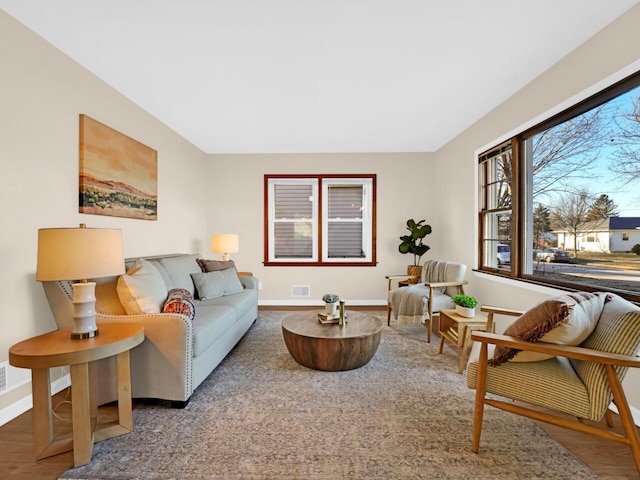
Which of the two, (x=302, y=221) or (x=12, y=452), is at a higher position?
(x=302, y=221)

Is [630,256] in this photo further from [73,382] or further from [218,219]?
[218,219]

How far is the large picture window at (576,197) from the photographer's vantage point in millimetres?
2188

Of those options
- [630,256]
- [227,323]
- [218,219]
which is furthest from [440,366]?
[218,219]

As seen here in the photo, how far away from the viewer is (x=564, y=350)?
1560mm

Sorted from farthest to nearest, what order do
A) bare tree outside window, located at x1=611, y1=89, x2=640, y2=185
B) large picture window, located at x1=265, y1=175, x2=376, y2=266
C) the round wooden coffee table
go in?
large picture window, located at x1=265, y1=175, x2=376, y2=266
the round wooden coffee table
bare tree outside window, located at x1=611, y1=89, x2=640, y2=185

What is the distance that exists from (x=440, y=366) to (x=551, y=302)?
1.49m

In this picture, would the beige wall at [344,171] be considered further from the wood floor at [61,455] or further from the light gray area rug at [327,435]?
the wood floor at [61,455]

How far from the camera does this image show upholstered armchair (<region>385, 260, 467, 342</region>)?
3.54 metres

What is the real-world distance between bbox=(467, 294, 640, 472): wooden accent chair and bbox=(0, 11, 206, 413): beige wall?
300cm

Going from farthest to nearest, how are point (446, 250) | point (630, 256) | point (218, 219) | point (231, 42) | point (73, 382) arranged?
1. point (218, 219)
2. point (446, 250)
3. point (231, 42)
4. point (630, 256)
5. point (73, 382)

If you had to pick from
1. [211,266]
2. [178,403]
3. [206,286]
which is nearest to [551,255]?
[178,403]

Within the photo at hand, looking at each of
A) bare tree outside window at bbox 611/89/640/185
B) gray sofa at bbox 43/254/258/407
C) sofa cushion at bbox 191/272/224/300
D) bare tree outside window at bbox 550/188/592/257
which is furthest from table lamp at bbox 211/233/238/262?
bare tree outside window at bbox 611/89/640/185

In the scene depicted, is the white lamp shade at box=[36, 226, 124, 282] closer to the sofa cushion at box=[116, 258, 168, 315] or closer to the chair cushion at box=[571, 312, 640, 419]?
the sofa cushion at box=[116, 258, 168, 315]

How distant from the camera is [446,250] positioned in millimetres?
4934
